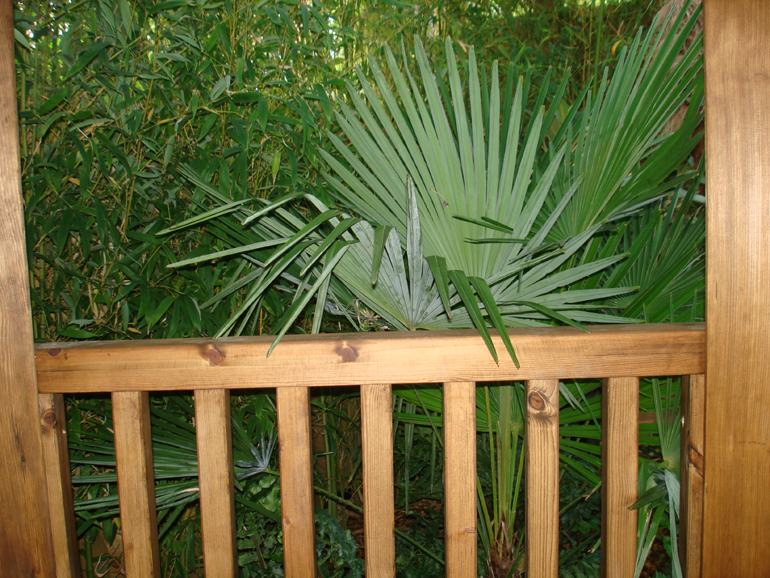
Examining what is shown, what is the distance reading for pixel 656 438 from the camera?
96 cm

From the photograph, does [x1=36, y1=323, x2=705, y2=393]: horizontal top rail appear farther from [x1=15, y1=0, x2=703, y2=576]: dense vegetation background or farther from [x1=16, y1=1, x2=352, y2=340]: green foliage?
[x1=16, y1=1, x2=352, y2=340]: green foliage

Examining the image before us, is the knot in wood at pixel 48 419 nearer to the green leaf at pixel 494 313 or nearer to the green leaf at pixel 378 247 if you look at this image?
the green leaf at pixel 378 247

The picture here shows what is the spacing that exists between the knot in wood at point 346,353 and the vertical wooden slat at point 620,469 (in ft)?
1.39

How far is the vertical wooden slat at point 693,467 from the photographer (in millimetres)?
787

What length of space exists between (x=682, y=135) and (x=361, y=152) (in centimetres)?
58

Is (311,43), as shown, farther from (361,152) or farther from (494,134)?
(494,134)

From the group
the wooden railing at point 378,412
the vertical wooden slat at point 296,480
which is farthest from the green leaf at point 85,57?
the vertical wooden slat at point 296,480

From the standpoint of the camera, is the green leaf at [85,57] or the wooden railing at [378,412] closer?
the wooden railing at [378,412]

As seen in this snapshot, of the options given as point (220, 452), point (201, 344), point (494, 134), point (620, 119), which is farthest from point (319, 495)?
point (620, 119)

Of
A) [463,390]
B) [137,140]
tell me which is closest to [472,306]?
[463,390]

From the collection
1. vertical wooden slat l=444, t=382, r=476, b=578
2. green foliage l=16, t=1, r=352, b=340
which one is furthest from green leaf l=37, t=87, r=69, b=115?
vertical wooden slat l=444, t=382, r=476, b=578

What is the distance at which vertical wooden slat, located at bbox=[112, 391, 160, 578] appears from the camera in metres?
0.79

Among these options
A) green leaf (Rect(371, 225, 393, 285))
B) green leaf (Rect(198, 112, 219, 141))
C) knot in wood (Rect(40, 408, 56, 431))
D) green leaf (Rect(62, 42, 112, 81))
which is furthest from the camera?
green leaf (Rect(198, 112, 219, 141))

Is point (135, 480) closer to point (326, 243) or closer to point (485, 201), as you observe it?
point (326, 243)
